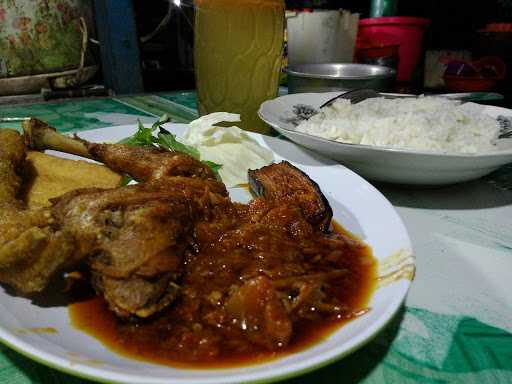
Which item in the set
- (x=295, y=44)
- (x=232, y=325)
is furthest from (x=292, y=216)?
(x=295, y=44)

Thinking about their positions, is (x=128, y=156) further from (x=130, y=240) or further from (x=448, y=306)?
(x=448, y=306)

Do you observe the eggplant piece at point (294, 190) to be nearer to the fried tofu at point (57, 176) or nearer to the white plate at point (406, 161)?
the white plate at point (406, 161)

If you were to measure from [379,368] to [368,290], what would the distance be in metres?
0.24

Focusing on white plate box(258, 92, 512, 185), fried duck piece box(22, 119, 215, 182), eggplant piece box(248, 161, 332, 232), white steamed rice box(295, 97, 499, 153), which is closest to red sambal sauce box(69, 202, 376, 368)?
eggplant piece box(248, 161, 332, 232)

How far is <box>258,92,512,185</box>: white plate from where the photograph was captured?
1.58 meters

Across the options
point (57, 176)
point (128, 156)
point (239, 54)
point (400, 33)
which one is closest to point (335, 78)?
point (239, 54)

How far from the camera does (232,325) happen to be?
1.02 m

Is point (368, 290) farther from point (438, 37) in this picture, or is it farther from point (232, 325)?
point (438, 37)

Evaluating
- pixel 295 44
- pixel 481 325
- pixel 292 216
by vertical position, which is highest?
pixel 295 44

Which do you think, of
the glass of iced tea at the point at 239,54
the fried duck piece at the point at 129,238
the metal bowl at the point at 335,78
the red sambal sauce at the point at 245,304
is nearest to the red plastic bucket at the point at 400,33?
the metal bowl at the point at 335,78

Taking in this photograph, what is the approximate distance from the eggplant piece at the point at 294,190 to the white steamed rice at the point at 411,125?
51cm

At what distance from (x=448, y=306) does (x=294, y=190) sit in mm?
659

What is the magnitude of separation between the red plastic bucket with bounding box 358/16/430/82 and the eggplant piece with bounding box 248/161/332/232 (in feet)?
11.1

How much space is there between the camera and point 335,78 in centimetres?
277
